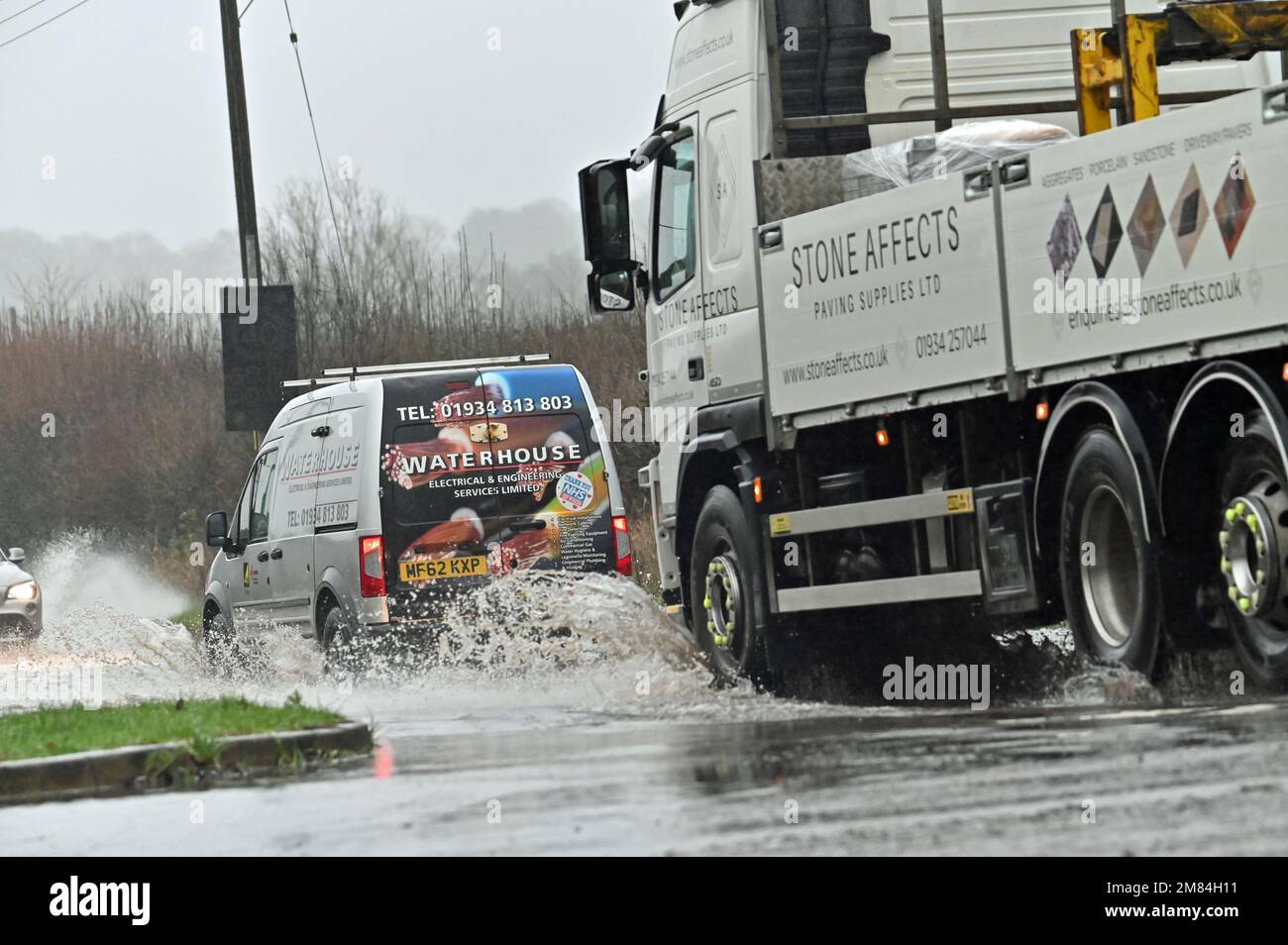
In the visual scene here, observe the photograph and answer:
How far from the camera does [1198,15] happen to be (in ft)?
39.3

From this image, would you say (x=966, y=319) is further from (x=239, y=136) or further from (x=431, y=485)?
(x=239, y=136)

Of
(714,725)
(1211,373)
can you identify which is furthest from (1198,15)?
(714,725)

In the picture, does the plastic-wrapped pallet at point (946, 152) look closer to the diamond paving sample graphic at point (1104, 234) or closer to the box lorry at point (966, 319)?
the box lorry at point (966, 319)

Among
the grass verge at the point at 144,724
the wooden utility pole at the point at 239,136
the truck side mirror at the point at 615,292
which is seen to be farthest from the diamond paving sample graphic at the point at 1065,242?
the wooden utility pole at the point at 239,136

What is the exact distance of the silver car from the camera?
91.4ft

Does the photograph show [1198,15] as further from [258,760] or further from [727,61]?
[258,760]

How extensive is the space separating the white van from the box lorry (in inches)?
48.8

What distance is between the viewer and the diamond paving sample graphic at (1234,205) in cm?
952

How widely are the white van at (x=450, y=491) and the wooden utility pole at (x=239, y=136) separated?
1100 centimetres

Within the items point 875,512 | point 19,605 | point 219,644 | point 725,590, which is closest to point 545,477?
point 725,590

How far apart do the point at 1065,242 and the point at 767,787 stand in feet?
11.5

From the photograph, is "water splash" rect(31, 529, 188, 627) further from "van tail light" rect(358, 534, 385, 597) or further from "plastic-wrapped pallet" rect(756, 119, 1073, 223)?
"plastic-wrapped pallet" rect(756, 119, 1073, 223)

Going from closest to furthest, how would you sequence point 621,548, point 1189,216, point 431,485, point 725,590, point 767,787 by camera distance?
point 767,787, point 1189,216, point 725,590, point 431,485, point 621,548

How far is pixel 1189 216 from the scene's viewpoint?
994 cm
